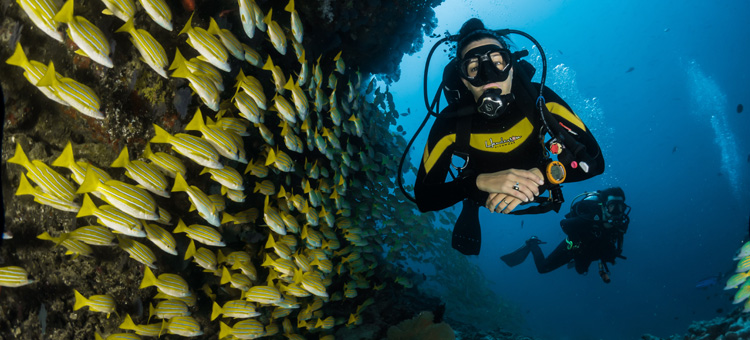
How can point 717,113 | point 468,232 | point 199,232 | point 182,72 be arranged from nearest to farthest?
point 182,72 < point 199,232 < point 468,232 < point 717,113

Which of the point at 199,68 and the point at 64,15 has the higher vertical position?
the point at 199,68

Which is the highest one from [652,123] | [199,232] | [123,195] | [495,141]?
[652,123]

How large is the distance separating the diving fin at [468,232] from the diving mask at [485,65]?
8.60 feet

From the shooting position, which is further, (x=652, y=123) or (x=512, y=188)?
(x=652, y=123)

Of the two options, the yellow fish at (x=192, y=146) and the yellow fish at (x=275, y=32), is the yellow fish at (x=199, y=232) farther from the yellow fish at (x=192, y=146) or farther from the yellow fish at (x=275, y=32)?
the yellow fish at (x=275, y=32)

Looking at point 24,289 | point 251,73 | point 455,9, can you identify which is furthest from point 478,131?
point 455,9

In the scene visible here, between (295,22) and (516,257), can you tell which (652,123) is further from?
(295,22)

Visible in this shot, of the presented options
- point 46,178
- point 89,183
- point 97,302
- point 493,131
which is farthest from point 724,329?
point 46,178

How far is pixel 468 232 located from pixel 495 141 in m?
2.21

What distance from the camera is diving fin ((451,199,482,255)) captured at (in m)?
6.19

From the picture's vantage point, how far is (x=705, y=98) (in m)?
87.6

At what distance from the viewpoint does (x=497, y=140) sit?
4512mm

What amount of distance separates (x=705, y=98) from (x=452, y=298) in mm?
110227

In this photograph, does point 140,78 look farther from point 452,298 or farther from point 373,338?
point 452,298
